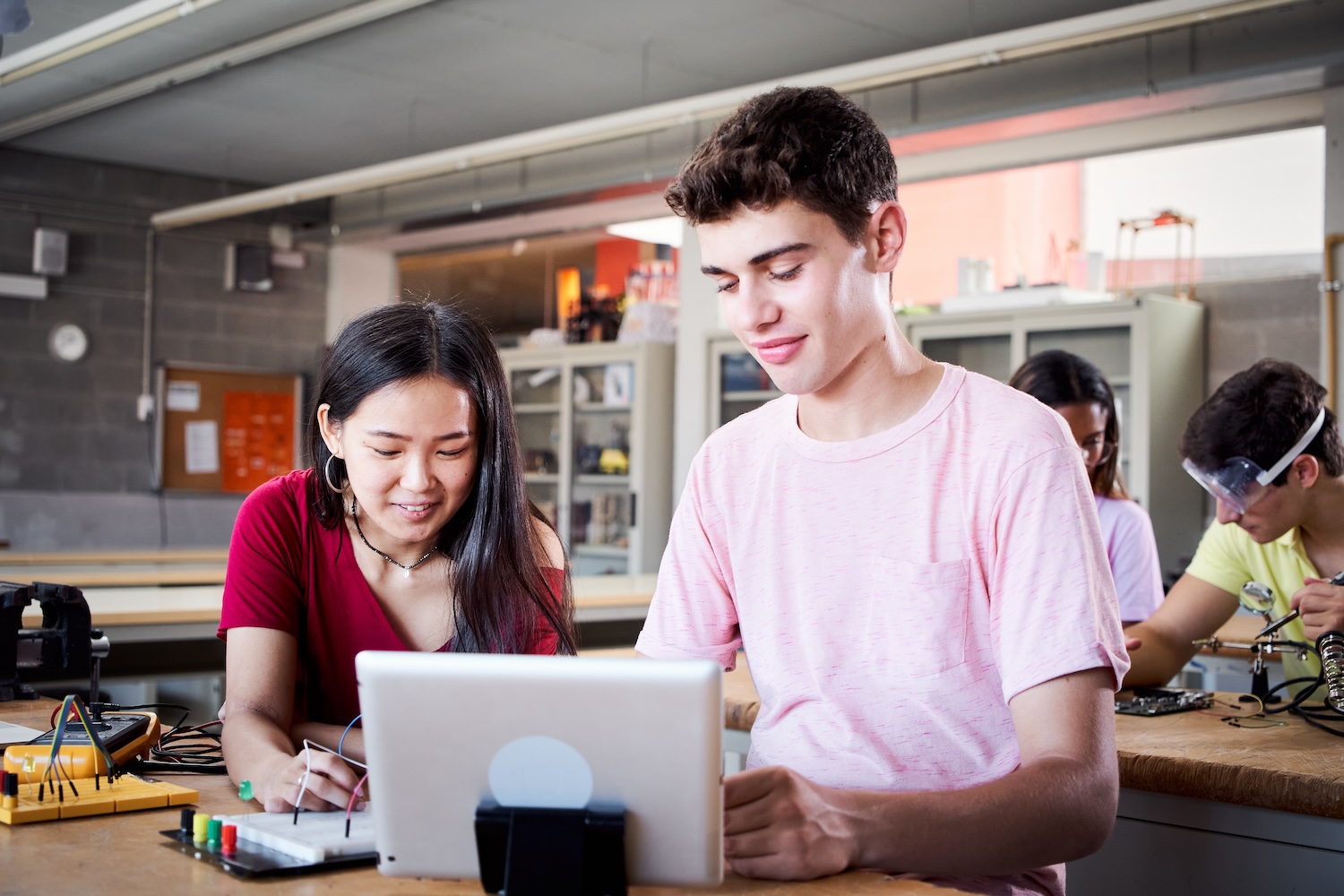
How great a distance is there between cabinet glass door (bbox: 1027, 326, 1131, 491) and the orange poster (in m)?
5.11

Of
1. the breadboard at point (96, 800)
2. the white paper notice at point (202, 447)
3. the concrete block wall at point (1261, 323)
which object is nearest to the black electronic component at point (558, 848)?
the breadboard at point (96, 800)

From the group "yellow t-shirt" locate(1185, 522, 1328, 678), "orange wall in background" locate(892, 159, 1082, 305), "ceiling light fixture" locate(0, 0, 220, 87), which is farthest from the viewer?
"orange wall in background" locate(892, 159, 1082, 305)

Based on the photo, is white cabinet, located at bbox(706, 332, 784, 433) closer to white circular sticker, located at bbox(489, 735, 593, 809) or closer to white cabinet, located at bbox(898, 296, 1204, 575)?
white cabinet, located at bbox(898, 296, 1204, 575)

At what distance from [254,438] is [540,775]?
7.88 m

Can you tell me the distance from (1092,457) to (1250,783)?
1.33 metres

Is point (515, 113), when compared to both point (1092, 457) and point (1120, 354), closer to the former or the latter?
point (1120, 354)

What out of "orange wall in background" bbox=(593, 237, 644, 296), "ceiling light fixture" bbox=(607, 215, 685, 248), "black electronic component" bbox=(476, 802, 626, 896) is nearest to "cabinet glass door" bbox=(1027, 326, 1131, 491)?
"ceiling light fixture" bbox=(607, 215, 685, 248)

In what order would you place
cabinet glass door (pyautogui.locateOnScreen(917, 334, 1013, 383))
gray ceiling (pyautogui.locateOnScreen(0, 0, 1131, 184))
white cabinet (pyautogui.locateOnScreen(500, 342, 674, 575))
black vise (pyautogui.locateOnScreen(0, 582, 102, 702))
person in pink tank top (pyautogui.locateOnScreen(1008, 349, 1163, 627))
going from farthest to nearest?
white cabinet (pyautogui.locateOnScreen(500, 342, 674, 575)) < cabinet glass door (pyautogui.locateOnScreen(917, 334, 1013, 383)) < gray ceiling (pyautogui.locateOnScreen(0, 0, 1131, 184)) < person in pink tank top (pyautogui.locateOnScreen(1008, 349, 1163, 627)) < black vise (pyautogui.locateOnScreen(0, 582, 102, 702))

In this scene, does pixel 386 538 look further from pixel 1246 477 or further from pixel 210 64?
pixel 210 64

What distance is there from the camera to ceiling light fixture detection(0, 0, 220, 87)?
4.50 meters

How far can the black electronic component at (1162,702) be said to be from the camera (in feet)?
7.88

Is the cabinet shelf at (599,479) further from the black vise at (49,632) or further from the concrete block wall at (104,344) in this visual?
the black vise at (49,632)

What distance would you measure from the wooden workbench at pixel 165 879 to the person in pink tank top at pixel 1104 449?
2073mm

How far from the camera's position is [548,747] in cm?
102
